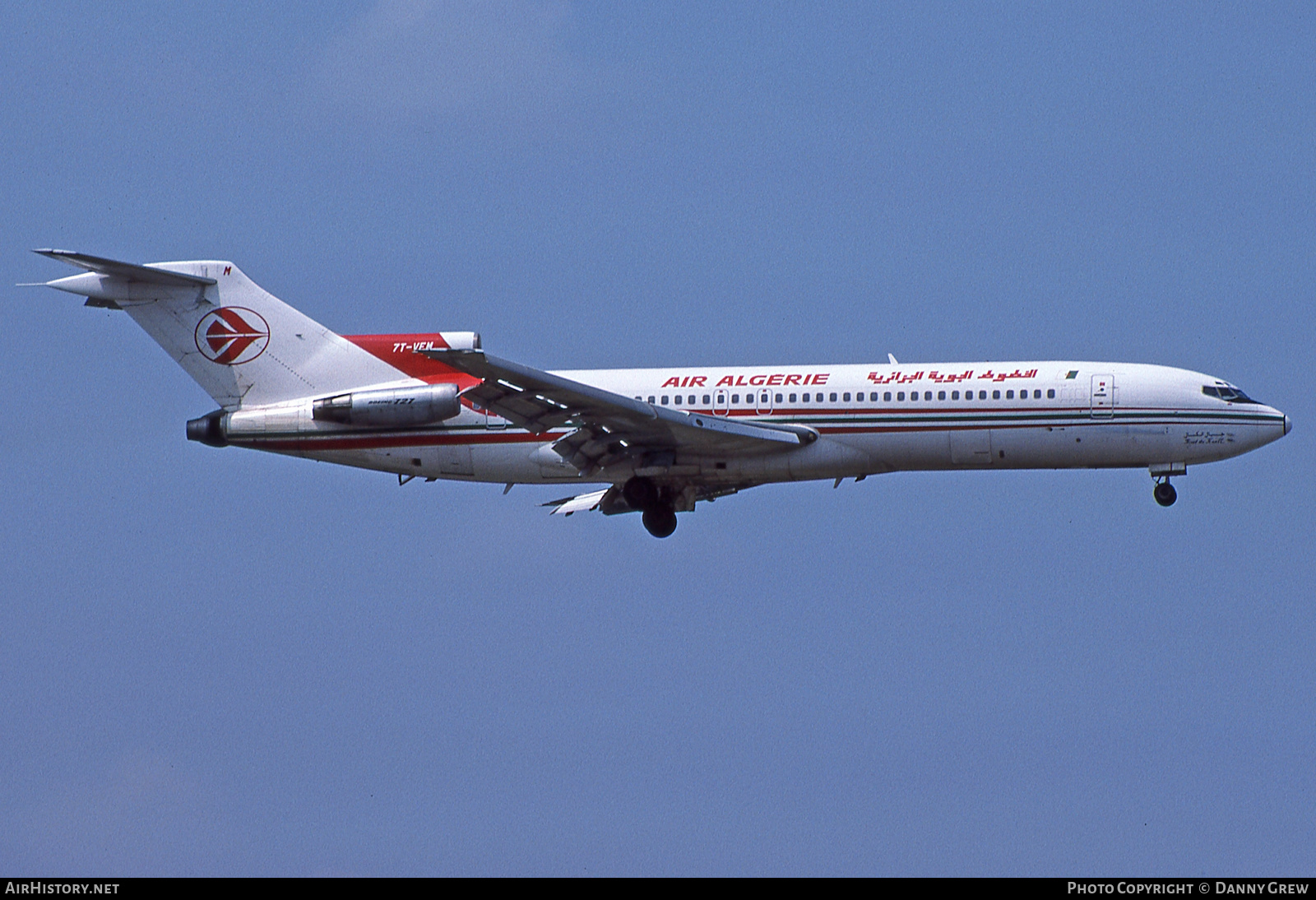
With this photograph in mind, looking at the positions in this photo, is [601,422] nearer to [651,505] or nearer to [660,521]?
[651,505]

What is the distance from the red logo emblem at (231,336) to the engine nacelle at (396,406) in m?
3.14

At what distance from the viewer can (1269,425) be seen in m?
36.1

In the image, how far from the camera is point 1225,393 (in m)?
36.2

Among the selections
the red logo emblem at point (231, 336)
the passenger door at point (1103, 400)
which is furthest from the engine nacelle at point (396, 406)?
the passenger door at point (1103, 400)

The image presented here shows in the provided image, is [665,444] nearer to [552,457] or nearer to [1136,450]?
[552,457]

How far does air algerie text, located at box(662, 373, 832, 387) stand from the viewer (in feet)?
119

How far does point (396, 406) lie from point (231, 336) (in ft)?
17.3

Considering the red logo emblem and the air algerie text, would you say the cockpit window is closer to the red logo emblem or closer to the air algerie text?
the air algerie text

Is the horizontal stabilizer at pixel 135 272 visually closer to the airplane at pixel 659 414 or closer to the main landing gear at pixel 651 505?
the airplane at pixel 659 414

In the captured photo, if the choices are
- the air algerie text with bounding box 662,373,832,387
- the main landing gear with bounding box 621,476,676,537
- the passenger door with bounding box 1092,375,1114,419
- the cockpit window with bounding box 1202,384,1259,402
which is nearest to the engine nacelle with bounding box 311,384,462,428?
the main landing gear with bounding box 621,476,676,537

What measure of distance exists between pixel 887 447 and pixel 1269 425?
27.8 feet

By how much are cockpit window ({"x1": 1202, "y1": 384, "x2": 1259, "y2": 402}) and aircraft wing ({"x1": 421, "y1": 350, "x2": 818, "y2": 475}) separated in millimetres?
8768
